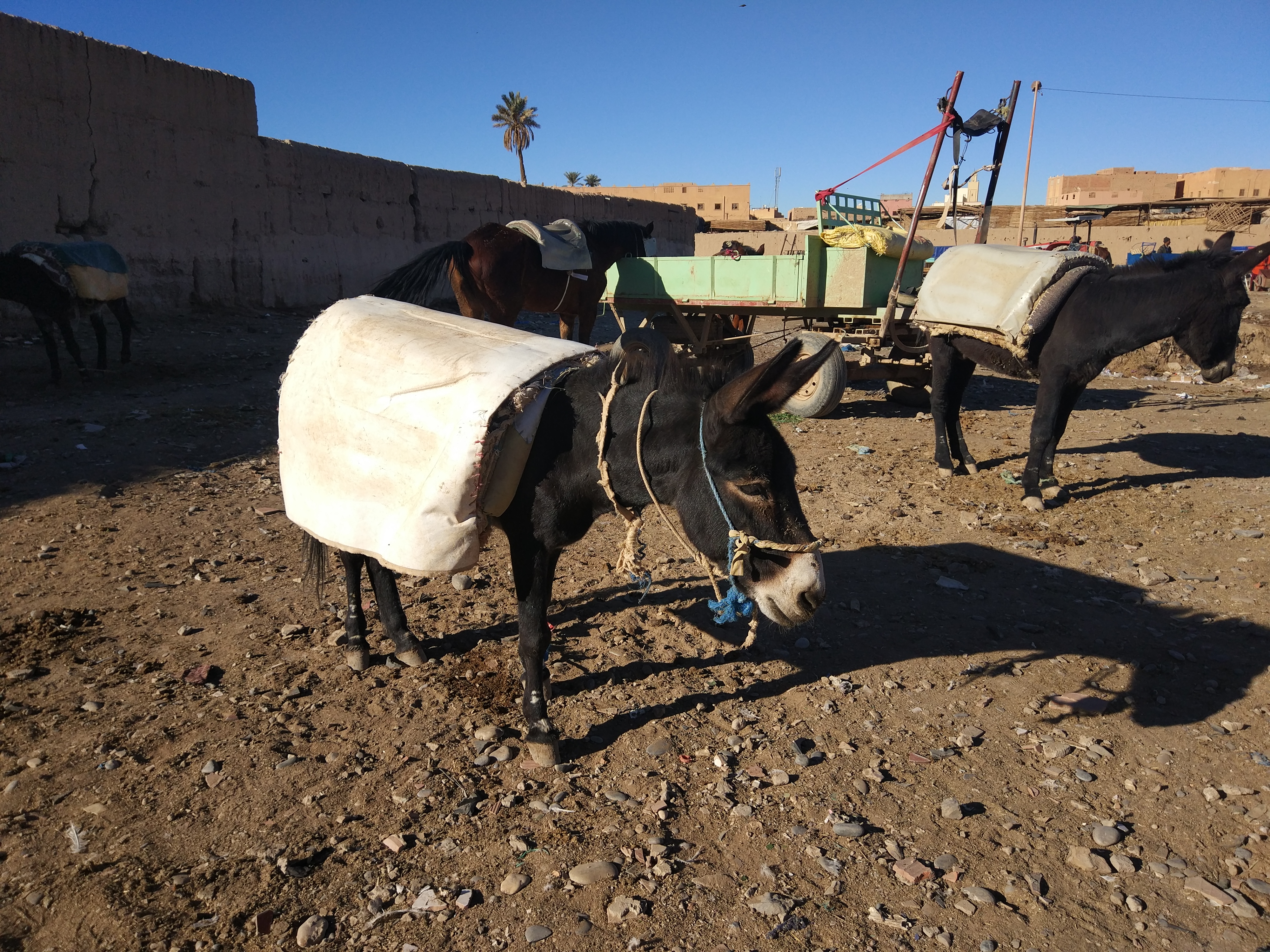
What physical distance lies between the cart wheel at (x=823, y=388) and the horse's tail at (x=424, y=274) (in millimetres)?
4133

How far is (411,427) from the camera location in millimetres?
2656

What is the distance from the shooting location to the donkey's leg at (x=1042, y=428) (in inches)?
243

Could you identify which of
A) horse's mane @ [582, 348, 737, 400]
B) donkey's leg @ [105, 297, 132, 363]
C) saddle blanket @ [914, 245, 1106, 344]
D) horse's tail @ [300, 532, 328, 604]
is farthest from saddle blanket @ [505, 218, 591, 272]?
horse's mane @ [582, 348, 737, 400]

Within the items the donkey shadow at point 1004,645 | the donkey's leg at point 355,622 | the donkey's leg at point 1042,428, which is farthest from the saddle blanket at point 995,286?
the donkey's leg at point 355,622

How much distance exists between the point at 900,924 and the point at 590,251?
918 centimetres

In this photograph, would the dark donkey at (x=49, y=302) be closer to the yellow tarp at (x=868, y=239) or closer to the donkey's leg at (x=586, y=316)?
the donkey's leg at (x=586, y=316)

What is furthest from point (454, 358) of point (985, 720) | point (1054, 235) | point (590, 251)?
point (1054, 235)

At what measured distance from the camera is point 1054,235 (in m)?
30.2

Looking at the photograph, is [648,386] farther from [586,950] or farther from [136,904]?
[136,904]

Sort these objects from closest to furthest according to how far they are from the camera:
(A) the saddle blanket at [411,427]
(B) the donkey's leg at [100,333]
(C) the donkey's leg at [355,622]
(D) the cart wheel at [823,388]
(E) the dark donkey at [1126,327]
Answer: (A) the saddle blanket at [411,427] < (C) the donkey's leg at [355,622] < (E) the dark donkey at [1126,327] < (D) the cart wheel at [823,388] < (B) the donkey's leg at [100,333]

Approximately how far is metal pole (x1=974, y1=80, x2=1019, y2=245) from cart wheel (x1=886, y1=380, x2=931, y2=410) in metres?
1.95

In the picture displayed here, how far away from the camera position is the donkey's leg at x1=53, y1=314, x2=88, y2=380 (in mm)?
8773

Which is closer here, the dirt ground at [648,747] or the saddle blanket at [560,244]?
the dirt ground at [648,747]

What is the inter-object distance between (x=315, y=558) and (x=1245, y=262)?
22.7 ft
